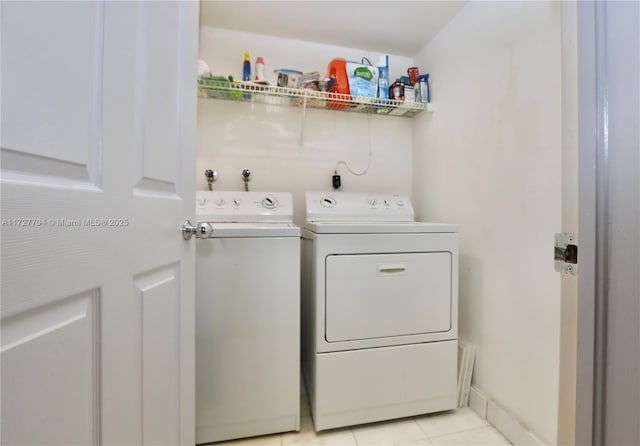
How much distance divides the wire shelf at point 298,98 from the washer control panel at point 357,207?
2.05 ft

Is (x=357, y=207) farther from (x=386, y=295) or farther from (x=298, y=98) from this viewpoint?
(x=298, y=98)

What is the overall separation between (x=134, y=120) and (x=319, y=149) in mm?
1524

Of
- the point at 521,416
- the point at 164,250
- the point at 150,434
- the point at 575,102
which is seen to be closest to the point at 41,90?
the point at 164,250

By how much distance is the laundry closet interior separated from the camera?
1.16 m

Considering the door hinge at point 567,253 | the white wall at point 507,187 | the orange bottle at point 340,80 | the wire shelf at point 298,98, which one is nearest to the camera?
the door hinge at point 567,253

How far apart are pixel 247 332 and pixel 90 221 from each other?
3.09 ft

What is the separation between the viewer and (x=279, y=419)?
1.30m

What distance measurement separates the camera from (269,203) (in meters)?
1.65

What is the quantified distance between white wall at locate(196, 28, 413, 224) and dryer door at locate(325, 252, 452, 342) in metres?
0.78

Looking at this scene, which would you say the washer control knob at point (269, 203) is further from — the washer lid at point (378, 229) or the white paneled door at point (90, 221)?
the white paneled door at point (90, 221)

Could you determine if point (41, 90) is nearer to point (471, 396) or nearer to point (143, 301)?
point (143, 301)

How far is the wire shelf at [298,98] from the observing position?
5.47 feet

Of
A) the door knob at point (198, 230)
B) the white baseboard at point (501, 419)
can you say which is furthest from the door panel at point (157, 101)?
the white baseboard at point (501, 419)

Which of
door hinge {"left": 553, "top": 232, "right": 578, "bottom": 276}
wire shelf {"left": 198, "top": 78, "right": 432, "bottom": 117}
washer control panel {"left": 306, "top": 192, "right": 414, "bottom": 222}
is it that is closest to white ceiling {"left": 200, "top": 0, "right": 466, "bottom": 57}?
wire shelf {"left": 198, "top": 78, "right": 432, "bottom": 117}
